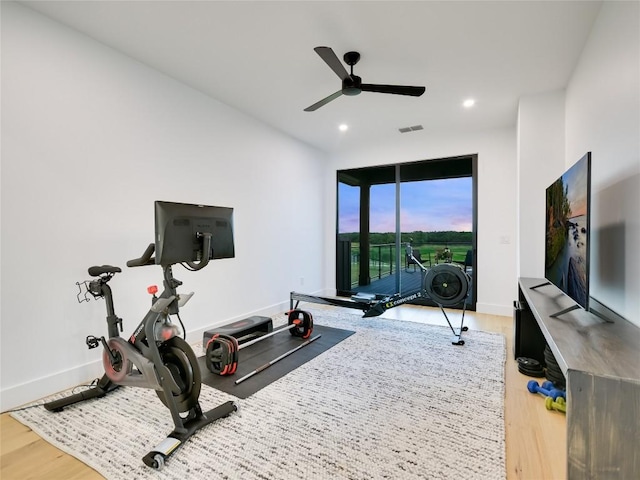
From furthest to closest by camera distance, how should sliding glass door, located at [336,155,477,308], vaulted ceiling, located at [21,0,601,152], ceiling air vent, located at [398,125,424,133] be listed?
sliding glass door, located at [336,155,477,308]
ceiling air vent, located at [398,125,424,133]
vaulted ceiling, located at [21,0,601,152]

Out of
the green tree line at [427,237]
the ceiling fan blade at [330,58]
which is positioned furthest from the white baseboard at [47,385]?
the green tree line at [427,237]

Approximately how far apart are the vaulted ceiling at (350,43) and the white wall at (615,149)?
1.13 feet

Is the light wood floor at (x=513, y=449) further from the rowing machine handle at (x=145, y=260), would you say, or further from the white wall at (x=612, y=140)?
the rowing machine handle at (x=145, y=260)

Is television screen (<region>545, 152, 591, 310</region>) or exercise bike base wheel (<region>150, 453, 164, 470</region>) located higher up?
television screen (<region>545, 152, 591, 310</region>)

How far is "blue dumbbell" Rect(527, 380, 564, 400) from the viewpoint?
2.13 m

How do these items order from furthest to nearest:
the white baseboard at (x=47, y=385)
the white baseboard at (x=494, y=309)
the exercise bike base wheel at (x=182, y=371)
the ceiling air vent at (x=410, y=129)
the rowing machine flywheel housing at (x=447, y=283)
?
the ceiling air vent at (x=410, y=129) → the white baseboard at (x=494, y=309) → the rowing machine flywheel housing at (x=447, y=283) → the white baseboard at (x=47, y=385) → the exercise bike base wheel at (x=182, y=371)

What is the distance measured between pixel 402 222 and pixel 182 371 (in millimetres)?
4363

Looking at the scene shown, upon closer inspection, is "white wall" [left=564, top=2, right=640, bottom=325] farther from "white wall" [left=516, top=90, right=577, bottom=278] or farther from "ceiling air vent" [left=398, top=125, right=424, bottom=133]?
"ceiling air vent" [left=398, top=125, right=424, bottom=133]

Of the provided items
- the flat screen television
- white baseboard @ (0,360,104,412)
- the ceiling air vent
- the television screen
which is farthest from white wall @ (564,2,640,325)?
white baseboard @ (0,360,104,412)

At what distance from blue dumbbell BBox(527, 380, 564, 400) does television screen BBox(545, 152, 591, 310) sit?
2.45 ft

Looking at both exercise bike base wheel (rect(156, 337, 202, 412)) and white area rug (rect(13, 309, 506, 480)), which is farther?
exercise bike base wheel (rect(156, 337, 202, 412))

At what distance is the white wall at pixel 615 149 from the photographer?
1727 mm

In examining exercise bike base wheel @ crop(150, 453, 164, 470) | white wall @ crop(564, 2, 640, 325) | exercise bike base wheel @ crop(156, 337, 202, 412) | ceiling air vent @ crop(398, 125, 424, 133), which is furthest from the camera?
ceiling air vent @ crop(398, 125, 424, 133)

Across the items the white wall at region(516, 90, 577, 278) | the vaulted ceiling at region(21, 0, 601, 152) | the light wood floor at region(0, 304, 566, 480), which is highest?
the vaulted ceiling at region(21, 0, 601, 152)
